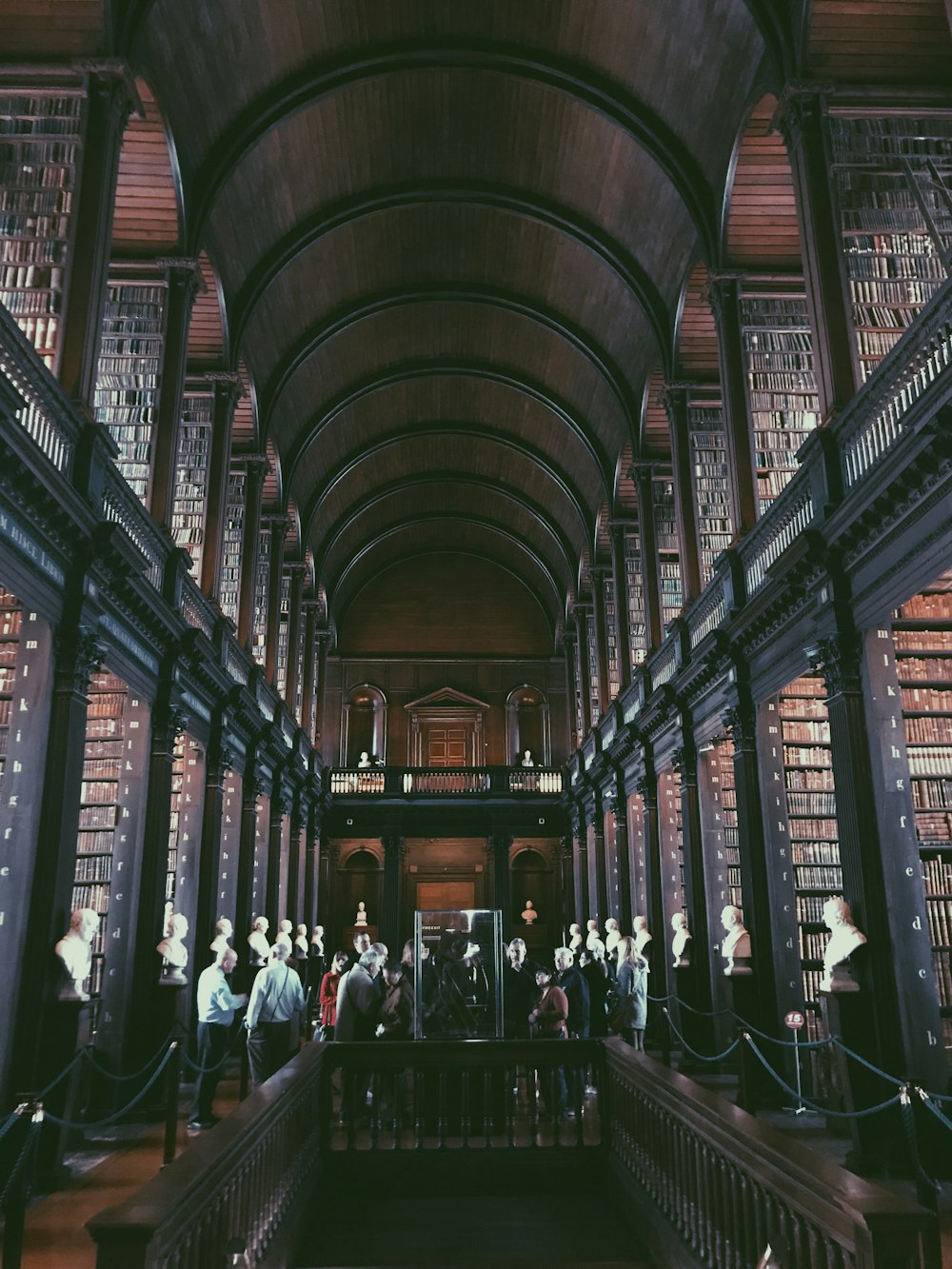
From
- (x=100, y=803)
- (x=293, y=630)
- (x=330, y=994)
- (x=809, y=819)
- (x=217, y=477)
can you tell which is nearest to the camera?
(x=809, y=819)

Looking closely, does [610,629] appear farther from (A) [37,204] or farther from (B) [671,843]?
(A) [37,204]

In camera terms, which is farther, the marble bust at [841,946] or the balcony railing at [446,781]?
the balcony railing at [446,781]

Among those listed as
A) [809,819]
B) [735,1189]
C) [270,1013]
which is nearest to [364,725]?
[809,819]

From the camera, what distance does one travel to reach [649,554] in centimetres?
1280

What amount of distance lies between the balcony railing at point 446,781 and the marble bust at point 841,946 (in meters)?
13.9

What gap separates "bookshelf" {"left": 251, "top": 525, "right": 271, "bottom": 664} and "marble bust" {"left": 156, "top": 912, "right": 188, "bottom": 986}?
5.70 metres

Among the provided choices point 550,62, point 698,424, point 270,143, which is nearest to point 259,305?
point 270,143

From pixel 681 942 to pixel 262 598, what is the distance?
318 inches

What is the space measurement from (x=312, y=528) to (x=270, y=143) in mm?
9031

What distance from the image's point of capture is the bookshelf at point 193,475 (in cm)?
1078

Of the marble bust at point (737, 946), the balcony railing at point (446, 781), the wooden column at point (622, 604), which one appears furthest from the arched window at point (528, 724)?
the marble bust at point (737, 946)

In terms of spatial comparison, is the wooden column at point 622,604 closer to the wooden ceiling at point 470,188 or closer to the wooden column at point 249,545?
the wooden ceiling at point 470,188

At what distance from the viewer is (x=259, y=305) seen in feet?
41.2

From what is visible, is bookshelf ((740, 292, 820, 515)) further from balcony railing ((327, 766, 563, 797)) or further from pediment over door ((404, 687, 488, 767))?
pediment over door ((404, 687, 488, 767))
